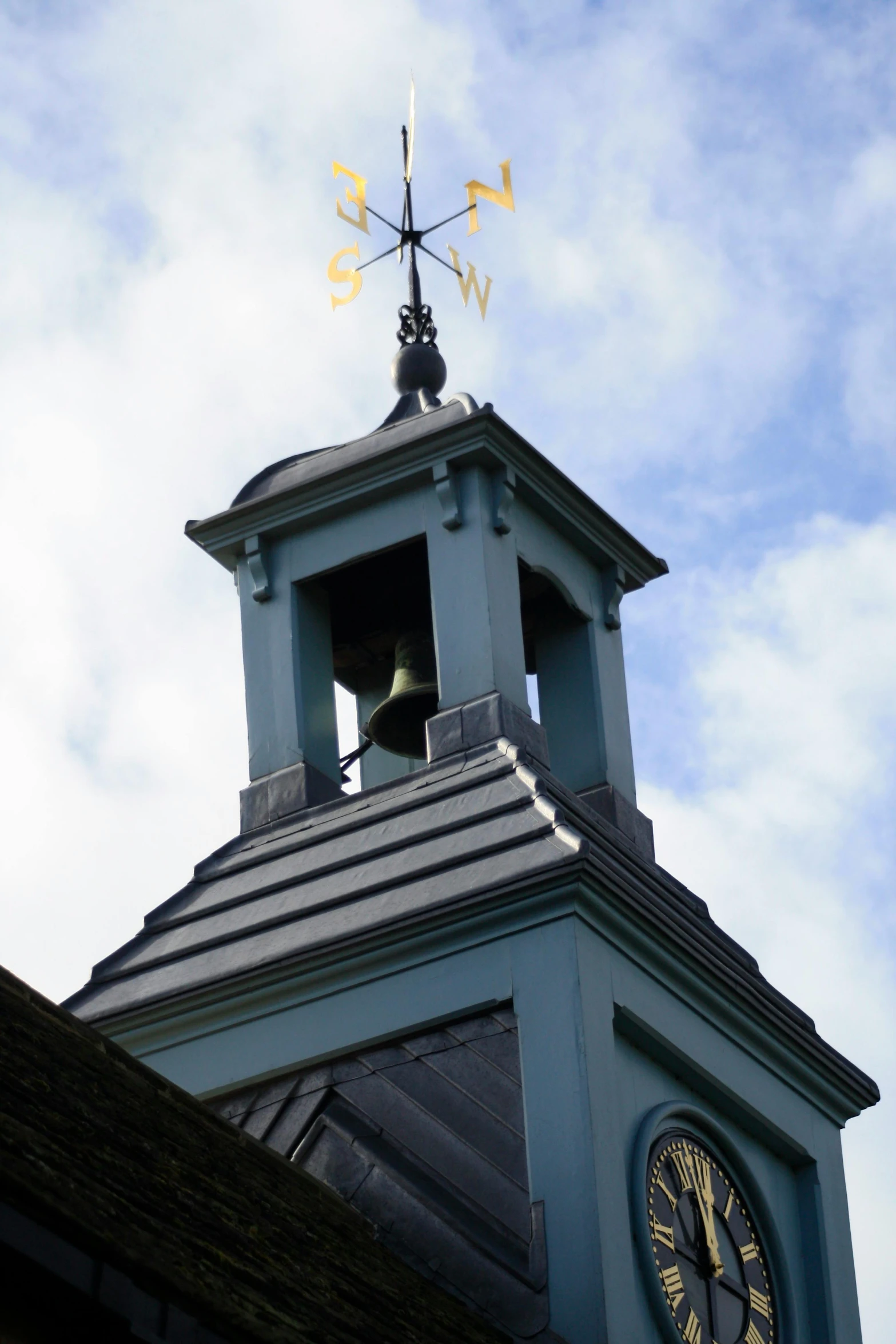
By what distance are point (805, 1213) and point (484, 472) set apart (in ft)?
16.0

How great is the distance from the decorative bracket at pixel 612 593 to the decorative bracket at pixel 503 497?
1.25 meters

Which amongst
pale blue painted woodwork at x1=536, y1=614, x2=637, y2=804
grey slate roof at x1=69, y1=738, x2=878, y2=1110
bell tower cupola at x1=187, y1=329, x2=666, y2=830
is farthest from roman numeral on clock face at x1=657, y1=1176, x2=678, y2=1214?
pale blue painted woodwork at x1=536, y1=614, x2=637, y2=804

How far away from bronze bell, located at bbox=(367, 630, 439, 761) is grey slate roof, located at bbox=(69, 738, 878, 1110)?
1293mm

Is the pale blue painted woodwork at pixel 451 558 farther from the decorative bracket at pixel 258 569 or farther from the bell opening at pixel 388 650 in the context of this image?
the bell opening at pixel 388 650

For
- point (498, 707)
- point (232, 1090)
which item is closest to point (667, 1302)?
point (232, 1090)

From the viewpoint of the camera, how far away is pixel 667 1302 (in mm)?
11953

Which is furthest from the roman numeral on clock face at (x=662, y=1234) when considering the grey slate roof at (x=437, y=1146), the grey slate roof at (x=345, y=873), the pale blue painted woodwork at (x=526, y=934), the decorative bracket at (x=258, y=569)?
the decorative bracket at (x=258, y=569)

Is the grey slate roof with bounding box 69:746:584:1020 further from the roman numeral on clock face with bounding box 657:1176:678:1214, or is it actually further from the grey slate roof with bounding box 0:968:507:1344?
the grey slate roof with bounding box 0:968:507:1344

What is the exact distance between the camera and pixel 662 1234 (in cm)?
1227

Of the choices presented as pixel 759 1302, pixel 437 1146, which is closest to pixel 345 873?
pixel 437 1146

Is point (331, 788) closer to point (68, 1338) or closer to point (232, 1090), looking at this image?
point (232, 1090)

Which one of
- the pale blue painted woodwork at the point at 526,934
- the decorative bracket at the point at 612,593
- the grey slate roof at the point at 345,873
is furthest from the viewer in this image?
the decorative bracket at the point at 612,593

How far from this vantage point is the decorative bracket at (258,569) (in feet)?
51.2

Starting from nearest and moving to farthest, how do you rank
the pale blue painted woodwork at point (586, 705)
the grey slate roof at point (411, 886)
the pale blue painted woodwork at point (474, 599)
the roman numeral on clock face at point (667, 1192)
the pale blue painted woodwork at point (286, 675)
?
1. the roman numeral on clock face at point (667, 1192)
2. the grey slate roof at point (411, 886)
3. the pale blue painted woodwork at point (474, 599)
4. the pale blue painted woodwork at point (286, 675)
5. the pale blue painted woodwork at point (586, 705)
